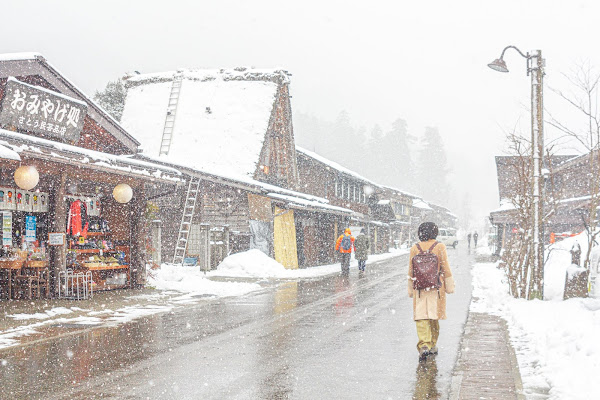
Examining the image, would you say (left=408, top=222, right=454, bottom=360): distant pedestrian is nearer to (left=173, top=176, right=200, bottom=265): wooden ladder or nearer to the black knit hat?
the black knit hat

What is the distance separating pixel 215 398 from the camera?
5.60 m

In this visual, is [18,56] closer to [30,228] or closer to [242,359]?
[30,228]

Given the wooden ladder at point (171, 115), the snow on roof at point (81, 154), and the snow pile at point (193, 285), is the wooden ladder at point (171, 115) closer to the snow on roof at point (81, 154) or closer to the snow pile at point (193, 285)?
the snow pile at point (193, 285)

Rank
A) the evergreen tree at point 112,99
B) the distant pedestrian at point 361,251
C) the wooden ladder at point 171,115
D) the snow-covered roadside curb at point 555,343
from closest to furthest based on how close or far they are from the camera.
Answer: the snow-covered roadside curb at point 555,343 < the distant pedestrian at point 361,251 < the wooden ladder at point 171,115 < the evergreen tree at point 112,99

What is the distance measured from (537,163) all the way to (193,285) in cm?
963

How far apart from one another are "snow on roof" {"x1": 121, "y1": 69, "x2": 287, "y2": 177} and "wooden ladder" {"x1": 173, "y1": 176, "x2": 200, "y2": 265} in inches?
160

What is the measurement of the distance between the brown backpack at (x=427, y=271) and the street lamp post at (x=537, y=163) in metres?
6.58

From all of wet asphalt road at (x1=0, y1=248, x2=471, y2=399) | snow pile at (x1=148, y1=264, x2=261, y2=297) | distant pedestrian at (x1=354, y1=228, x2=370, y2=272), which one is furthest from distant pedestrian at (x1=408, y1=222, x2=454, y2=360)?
distant pedestrian at (x1=354, y1=228, x2=370, y2=272)

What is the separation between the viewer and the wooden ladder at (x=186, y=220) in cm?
2228

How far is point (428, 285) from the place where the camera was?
24.6 feet

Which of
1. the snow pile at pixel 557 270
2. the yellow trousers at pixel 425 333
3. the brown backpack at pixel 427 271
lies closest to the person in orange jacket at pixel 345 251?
the snow pile at pixel 557 270

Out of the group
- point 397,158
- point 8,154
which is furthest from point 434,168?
point 8,154

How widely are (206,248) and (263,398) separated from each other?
16905 mm

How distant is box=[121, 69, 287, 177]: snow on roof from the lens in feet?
91.4
